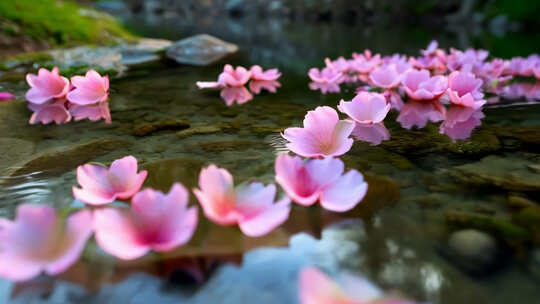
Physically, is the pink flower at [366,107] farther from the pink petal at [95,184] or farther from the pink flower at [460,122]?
the pink petal at [95,184]

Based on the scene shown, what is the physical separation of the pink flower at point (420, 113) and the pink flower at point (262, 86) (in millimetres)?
1034

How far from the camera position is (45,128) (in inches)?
74.1

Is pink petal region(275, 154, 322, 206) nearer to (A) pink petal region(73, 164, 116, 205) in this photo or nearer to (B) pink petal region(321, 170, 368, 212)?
(B) pink petal region(321, 170, 368, 212)

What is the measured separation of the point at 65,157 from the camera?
1478mm

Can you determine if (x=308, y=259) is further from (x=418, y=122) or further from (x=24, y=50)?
(x=24, y=50)

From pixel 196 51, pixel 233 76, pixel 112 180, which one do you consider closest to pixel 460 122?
pixel 233 76

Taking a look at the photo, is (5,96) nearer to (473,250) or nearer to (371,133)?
(371,133)

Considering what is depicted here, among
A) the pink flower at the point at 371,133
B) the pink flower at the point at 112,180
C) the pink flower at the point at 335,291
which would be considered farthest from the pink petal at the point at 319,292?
the pink flower at the point at 371,133

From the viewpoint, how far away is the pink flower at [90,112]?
207 centimetres

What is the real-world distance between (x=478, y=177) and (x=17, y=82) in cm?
320

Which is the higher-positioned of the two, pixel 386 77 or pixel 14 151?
pixel 386 77

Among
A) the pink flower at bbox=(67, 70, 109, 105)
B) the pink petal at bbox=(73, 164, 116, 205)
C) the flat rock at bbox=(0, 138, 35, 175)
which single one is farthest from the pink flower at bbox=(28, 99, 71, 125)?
the pink petal at bbox=(73, 164, 116, 205)

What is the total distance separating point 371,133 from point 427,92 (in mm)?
611

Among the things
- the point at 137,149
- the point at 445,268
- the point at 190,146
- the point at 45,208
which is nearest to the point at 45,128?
the point at 137,149
